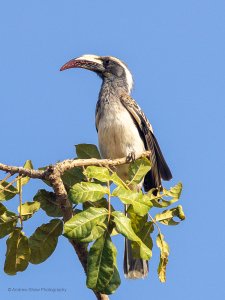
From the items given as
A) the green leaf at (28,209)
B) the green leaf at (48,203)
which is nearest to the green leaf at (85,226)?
the green leaf at (28,209)

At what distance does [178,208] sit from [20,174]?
129cm

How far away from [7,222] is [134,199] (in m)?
1.05

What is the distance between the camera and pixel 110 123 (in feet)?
26.1

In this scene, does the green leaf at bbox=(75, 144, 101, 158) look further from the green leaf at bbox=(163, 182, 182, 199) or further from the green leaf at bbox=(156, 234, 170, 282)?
the green leaf at bbox=(156, 234, 170, 282)

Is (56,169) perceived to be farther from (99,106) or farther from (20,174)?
(99,106)

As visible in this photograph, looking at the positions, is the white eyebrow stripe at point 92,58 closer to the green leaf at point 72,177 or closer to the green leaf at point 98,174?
the green leaf at point 72,177

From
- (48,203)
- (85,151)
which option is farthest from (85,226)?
(85,151)

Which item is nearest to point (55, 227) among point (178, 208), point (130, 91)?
point (178, 208)

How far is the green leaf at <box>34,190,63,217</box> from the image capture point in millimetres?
5199

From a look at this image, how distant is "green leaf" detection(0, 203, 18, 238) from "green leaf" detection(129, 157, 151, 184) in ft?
3.73

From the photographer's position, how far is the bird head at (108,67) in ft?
29.3

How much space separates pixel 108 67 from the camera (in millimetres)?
9102

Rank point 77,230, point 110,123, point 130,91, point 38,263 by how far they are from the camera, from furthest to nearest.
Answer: point 130,91 < point 110,123 < point 38,263 < point 77,230

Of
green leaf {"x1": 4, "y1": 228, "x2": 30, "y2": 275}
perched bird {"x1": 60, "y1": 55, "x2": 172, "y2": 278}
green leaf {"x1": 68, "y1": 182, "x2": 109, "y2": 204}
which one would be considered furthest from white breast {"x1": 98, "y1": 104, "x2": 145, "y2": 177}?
green leaf {"x1": 68, "y1": 182, "x2": 109, "y2": 204}
